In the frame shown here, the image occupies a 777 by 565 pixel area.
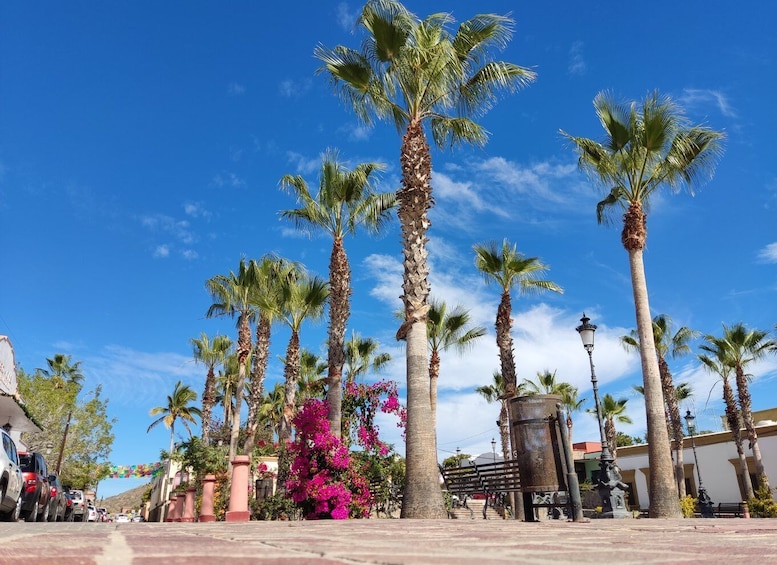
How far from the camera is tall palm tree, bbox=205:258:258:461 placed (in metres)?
25.5

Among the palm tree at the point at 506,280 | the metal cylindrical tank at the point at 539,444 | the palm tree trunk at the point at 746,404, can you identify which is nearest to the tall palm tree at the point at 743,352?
the palm tree trunk at the point at 746,404

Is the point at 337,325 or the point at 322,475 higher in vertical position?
the point at 337,325

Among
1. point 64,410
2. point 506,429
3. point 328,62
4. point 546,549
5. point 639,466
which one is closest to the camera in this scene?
point 546,549

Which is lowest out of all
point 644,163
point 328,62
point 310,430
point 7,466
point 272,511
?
point 272,511

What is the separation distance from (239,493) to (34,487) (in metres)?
4.03

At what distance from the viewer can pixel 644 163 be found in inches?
645

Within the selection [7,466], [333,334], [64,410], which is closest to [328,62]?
[333,334]

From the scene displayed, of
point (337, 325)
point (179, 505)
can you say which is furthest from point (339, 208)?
point (179, 505)

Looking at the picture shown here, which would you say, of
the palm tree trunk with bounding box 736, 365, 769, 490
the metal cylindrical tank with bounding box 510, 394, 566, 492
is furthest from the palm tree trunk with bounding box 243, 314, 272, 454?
the palm tree trunk with bounding box 736, 365, 769, 490

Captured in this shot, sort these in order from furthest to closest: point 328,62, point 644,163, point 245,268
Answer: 1. point 245,268
2. point 644,163
3. point 328,62

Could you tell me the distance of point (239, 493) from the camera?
12664 millimetres

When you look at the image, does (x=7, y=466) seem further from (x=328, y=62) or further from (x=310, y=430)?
(x=328, y=62)

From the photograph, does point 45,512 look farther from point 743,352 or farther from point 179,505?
point 743,352

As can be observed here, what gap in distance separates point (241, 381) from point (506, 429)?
47.3 ft
